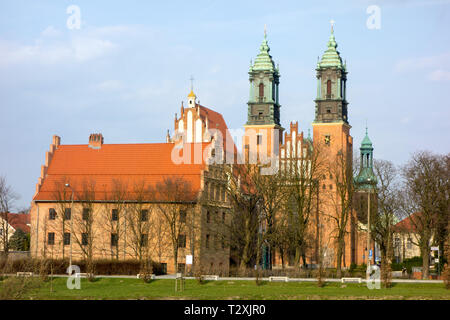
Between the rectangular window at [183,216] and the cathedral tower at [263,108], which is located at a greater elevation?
the cathedral tower at [263,108]

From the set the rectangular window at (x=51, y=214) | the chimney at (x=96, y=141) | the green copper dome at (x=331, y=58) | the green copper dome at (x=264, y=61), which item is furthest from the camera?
the green copper dome at (x=264, y=61)

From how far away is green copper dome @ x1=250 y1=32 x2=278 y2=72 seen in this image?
11875cm

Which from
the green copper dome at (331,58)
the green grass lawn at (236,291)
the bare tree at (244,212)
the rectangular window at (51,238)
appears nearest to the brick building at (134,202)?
the rectangular window at (51,238)

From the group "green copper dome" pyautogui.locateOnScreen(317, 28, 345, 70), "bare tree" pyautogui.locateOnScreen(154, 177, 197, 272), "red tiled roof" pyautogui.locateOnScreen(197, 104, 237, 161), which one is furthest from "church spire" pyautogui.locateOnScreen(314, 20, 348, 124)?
"bare tree" pyautogui.locateOnScreen(154, 177, 197, 272)

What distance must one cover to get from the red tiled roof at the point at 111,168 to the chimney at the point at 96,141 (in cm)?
47

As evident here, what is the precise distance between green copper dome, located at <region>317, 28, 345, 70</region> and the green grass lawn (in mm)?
65253

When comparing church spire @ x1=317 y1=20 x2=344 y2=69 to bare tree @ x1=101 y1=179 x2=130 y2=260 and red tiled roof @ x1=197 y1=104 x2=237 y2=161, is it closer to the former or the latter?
red tiled roof @ x1=197 y1=104 x2=237 y2=161

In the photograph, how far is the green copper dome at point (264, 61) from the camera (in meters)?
119

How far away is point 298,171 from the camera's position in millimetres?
83062

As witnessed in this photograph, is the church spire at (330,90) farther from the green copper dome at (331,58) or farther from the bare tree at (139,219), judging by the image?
the bare tree at (139,219)

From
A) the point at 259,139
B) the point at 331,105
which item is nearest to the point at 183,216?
the point at 259,139

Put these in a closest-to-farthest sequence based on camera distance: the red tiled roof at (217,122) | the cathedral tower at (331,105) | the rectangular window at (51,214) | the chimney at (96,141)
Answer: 1. the rectangular window at (51,214)
2. the chimney at (96,141)
3. the red tiled roof at (217,122)
4. the cathedral tower at (331,105)
